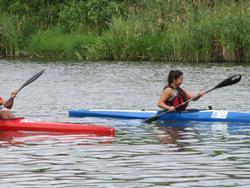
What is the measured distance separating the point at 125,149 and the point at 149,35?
2452 cm

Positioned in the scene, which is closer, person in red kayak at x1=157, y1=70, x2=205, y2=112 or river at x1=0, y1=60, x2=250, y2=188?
river at x1=0, y1=60, x2=250, y2=188

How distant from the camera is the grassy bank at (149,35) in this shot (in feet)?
119

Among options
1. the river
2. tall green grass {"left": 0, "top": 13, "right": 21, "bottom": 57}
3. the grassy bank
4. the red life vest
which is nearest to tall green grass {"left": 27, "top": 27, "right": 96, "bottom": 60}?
the grassy bank

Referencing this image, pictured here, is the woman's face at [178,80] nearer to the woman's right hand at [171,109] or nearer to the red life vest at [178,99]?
the red life vest at [178,99]

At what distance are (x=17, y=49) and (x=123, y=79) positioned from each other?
544 inches

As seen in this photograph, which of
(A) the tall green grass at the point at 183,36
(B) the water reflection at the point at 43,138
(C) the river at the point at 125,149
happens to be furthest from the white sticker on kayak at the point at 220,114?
(A) the tall green grass at the point at 183,36

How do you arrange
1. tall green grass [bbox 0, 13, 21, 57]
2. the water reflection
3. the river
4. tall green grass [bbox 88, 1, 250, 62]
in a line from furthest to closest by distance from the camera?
1. tall green grass [bbox 0, 13, 21, 57]
2. tall green grass [bbox 88, 1, 250, 62]
3. the water reflection
4. the river

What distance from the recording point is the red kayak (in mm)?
16547

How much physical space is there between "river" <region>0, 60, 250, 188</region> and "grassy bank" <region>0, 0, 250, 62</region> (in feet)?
27.8

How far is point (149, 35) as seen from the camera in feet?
129

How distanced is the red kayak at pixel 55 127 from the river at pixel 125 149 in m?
0.19

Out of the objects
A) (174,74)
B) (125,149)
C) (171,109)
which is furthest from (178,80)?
(125,149)

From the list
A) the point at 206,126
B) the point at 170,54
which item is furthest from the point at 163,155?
the point at 170,54

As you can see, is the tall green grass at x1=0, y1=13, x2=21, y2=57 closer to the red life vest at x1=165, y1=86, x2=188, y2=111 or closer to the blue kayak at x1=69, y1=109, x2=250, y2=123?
the blue kayak at x1=69, y1=109, x2=250, y2=123
